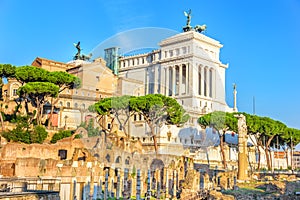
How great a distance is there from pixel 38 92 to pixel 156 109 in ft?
35.8

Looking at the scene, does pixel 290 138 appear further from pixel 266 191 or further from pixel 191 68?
pixel 266 191

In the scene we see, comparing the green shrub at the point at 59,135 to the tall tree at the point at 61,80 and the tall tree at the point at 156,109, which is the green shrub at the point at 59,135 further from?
the tall tree at the point at 156,109

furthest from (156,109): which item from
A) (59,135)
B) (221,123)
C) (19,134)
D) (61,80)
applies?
(19,134)

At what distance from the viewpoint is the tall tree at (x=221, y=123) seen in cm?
4016

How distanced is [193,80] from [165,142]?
53.8 ft

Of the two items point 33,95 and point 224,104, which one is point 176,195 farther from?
point 224,104

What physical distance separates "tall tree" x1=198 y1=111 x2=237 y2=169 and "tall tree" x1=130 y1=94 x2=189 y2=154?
13.2ft

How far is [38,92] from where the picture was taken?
3688 cm

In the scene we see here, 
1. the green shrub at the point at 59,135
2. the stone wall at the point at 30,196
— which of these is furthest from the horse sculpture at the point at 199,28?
the stone wall at the point at 30,196

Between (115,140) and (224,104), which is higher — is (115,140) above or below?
below

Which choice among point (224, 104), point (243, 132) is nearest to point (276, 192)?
point (243, 132)

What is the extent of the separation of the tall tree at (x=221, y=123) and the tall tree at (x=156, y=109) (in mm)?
4031

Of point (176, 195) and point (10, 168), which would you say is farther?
point (10, 168)

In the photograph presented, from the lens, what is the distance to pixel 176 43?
51.0 meters
